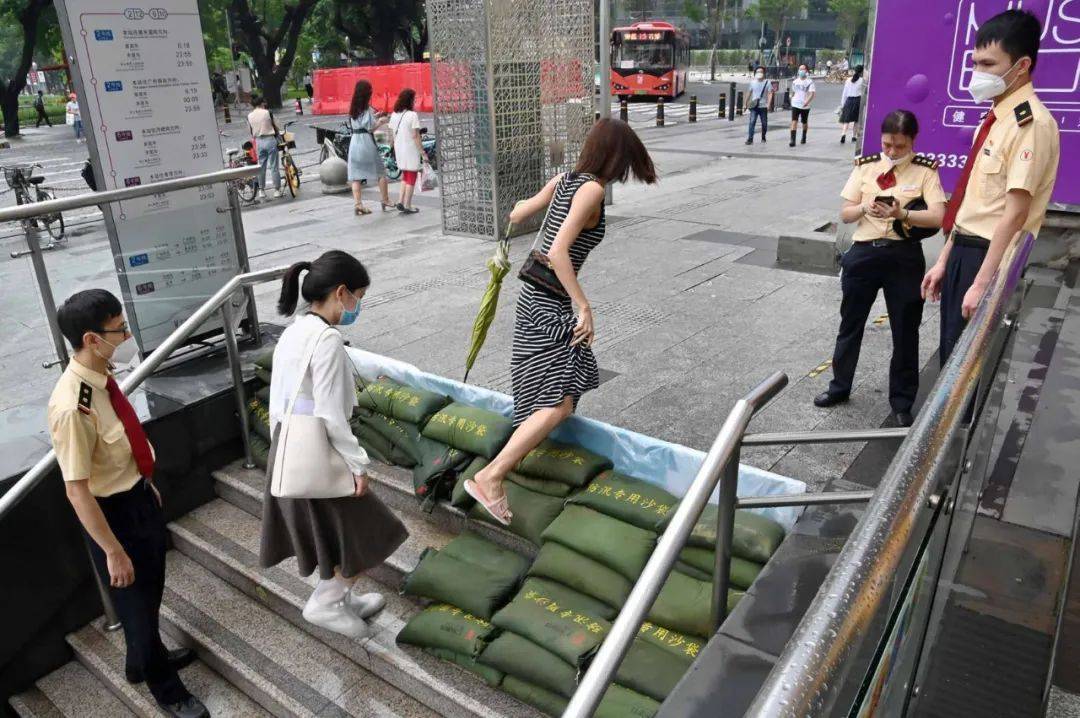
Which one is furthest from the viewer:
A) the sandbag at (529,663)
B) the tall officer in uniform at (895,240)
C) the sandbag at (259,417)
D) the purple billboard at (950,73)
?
the purple billboard at (950,73)

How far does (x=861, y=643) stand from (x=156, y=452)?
13.5ft

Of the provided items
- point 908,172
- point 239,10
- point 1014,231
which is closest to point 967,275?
point 1014,231

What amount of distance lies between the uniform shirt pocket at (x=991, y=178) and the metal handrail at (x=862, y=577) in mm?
2051

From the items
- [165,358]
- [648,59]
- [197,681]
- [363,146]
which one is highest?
[648,59]

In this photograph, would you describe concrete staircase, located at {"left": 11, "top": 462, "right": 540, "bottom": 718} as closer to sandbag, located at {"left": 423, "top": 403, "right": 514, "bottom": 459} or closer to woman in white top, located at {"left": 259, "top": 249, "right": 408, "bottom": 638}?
woman in white top, located at {"left": 259, "top": 249, "right": 408, "bottom": 638}

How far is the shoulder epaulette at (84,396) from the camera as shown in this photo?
2.78m

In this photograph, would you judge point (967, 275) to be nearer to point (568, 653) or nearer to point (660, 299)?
point (568, 653)

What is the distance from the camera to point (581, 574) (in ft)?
9.95

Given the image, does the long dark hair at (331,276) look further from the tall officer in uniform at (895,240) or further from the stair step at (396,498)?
the tall officer in uniform at (895,240)

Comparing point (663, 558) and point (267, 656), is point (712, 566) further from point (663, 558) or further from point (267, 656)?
point (267, 656)

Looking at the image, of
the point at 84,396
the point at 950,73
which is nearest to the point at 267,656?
the point at 84,396

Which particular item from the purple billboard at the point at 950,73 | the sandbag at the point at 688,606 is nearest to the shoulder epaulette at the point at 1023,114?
the sandbag at the point at 688,606

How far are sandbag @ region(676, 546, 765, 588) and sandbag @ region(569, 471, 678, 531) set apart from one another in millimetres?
186

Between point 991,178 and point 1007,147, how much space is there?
160mm
